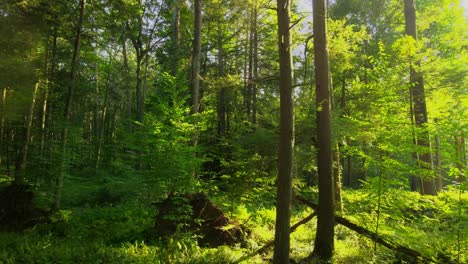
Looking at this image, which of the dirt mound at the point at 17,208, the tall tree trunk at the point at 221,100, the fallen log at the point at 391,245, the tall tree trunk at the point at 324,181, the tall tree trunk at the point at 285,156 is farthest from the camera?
the tall tree trunk at the point at 221,100

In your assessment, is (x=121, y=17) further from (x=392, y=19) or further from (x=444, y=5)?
(x=444, y=5)

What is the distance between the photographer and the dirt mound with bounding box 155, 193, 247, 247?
7.03 m

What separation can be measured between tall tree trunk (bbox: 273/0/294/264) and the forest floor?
1.10 meters

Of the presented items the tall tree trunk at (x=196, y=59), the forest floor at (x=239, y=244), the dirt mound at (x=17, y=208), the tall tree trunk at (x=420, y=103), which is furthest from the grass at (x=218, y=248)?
the tall tree trunk at (x=196, y=59)

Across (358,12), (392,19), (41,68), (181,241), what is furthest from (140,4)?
(181,241)

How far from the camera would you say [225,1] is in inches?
300

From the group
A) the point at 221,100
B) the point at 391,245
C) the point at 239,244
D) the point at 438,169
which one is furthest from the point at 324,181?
the point at 221,100

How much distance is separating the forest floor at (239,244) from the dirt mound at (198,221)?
0.24 m

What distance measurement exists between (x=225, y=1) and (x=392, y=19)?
1254 cm

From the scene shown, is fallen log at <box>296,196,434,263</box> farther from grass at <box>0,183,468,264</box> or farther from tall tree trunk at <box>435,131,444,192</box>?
tall tree trunk at <box>435,131,444,192</box>

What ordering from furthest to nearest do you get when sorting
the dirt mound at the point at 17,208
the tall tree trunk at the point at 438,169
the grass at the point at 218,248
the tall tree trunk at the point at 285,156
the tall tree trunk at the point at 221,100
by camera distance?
the tall tree trunk at the point at 221,100 → the dirt mound at the point at 17,208 → the tall tree trunk at the point at 438,169 → the grass at the point at 218,248 → the tall tree trunk at the point at 285,156

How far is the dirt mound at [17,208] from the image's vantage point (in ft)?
27.6

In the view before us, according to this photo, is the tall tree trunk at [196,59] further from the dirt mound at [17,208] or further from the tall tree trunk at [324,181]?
the dirt mound at [17,208]

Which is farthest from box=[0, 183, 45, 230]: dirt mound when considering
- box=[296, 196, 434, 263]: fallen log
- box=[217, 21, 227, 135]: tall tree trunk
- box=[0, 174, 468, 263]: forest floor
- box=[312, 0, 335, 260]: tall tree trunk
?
box=[217, 21, 227, 135]: tall tree trunk
